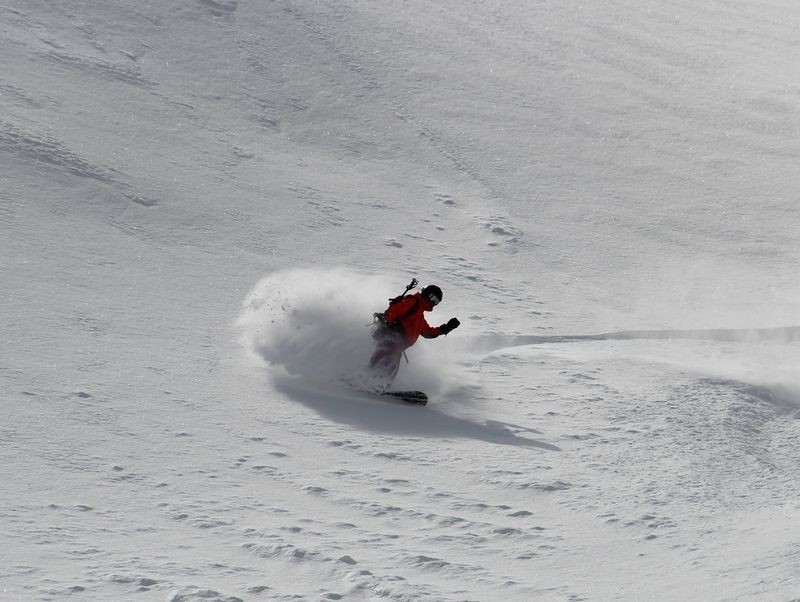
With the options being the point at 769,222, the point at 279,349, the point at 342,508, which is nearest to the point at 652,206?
the point at 769,222

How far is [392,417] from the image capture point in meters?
10.3

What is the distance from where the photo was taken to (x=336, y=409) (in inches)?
408

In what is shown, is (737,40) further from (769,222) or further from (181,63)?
(181,63)

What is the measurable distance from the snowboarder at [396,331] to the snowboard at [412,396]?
0.27m

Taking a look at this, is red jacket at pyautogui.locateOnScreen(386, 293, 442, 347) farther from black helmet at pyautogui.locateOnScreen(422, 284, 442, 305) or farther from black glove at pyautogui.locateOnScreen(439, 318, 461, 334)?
black glove at pyautogui.locateOnScreen(439, 318, 461, 334)

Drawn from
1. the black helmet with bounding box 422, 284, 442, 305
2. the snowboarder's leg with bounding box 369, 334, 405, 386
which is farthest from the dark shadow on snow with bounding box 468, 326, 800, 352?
the snowboarder's leg with bounding box 369, 334, 405, 386

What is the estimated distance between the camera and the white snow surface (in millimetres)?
7004

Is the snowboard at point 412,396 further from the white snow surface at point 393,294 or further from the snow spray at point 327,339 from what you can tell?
the snow spray at point 327,339

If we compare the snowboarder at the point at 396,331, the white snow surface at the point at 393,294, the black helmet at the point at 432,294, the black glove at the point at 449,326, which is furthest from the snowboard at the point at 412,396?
the black helmet at the point at 432,294

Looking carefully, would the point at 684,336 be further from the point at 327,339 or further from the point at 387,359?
the point at 327,339

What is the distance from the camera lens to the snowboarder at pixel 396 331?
11125 mm

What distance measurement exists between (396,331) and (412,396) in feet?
2.34

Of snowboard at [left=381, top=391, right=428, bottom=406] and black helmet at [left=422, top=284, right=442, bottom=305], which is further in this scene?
black helmet at [left=422, top=284, right=442, bottom=305]

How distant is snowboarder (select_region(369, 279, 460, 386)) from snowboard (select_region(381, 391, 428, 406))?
10.6 inches
